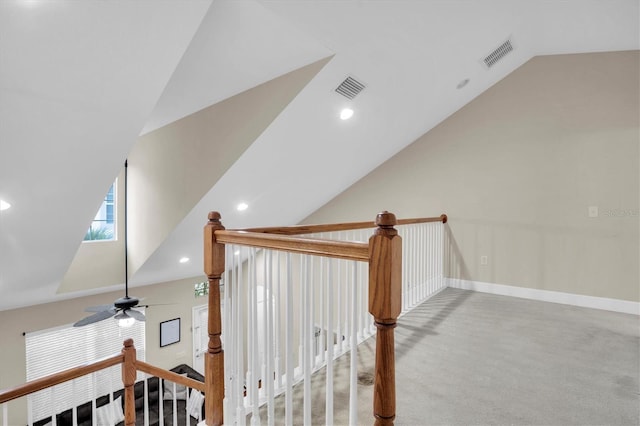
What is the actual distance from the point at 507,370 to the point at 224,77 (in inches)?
126

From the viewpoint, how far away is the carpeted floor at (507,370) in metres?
1.82

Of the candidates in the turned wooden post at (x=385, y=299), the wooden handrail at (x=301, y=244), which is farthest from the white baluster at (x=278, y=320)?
the turned wooden post at (x=385, y=299)

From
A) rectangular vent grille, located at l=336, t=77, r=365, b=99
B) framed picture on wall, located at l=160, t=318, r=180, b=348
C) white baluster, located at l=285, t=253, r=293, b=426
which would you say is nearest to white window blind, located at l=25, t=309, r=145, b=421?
framed picture on wall, located at l=160, t=318, r=180, b=348

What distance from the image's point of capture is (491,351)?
254cm

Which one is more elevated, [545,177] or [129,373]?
[545,177]

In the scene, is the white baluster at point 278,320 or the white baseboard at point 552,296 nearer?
the white baluster at point 278,320

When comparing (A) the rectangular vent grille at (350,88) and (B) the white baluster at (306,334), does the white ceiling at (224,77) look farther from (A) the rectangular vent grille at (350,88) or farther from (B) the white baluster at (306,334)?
(B) the white baluster at (306,334)

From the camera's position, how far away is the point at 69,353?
5.52m

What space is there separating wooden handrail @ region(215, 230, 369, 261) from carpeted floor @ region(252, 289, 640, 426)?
967 millimetres

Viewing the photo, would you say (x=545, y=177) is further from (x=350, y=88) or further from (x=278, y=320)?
(x=278, y=320)

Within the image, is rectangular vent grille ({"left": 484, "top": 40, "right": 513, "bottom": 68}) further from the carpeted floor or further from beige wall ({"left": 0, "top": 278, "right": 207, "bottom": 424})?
beige wall ({"left": 0, "top": 278, "right": 207, "bottom": 424})

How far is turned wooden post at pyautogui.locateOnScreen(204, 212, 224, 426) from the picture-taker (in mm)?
1858

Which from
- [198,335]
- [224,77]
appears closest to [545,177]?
[224,77]

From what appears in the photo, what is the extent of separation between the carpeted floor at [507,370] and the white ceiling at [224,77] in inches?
86.7
